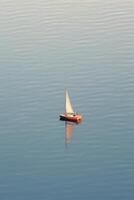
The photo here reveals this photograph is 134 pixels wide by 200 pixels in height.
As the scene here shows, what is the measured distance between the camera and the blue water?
14112 cm

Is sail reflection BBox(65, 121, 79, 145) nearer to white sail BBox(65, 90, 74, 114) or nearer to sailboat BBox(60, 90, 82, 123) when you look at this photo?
sailboat BBox(60, 90, 82, 123)

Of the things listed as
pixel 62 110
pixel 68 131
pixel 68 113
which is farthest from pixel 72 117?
pixel 68 131

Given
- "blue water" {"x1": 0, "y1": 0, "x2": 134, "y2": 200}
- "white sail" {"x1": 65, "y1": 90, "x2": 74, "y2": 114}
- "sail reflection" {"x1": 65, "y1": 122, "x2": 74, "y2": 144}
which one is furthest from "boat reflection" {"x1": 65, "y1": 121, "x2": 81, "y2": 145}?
"white sail" {"x1": 65, "y1": 90, "x2": 74, "y2": 114}

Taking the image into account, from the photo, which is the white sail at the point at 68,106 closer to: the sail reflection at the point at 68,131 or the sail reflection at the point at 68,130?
the sail reflection at the point at 68,130

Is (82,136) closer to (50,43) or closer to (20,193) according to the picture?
(20,193)

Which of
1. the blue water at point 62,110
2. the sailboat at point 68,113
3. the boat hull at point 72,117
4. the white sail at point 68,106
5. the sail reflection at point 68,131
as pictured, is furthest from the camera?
the white sail at point 68,106

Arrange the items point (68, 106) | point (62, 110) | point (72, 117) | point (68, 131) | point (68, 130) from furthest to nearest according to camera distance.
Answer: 1. point (62, 110)
2. point (68, 106)
3. point (72, 117)
4. point (68, 130)
5. point (68, 131)

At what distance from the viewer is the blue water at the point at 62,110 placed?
141125 mm

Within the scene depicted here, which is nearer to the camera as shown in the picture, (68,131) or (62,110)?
(68,131)

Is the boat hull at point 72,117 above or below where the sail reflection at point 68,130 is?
above

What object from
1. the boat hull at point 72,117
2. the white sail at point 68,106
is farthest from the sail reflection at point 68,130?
the white sail at point 68,106

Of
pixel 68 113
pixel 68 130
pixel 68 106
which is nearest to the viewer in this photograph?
pixel 68 130

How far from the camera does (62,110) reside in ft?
543

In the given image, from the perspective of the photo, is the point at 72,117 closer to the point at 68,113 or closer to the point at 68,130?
the point at 68,113
